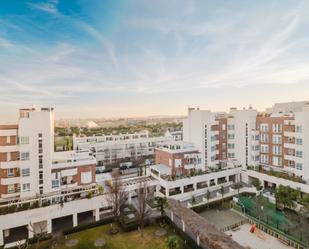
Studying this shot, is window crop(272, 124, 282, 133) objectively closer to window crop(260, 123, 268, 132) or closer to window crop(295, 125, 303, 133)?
window crop(260, 123, 268, 132)

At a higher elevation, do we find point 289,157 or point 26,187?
point 289,157

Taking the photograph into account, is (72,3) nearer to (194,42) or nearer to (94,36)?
(94,36)

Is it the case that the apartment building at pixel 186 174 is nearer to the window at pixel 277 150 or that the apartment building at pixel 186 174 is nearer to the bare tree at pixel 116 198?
the window at pixel 277 150

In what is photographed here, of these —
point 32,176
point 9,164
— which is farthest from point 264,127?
point 9,164

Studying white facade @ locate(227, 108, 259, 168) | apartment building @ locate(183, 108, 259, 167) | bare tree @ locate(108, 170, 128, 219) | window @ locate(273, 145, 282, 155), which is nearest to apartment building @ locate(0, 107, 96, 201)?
bare tree @ locate(108, 170, 128, 219)

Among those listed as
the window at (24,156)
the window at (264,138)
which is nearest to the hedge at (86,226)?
the window at (24,156)

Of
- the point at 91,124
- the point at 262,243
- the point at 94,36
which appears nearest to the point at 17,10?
the point at 94,36

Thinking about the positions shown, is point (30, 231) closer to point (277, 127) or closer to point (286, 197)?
point (286, 197)
